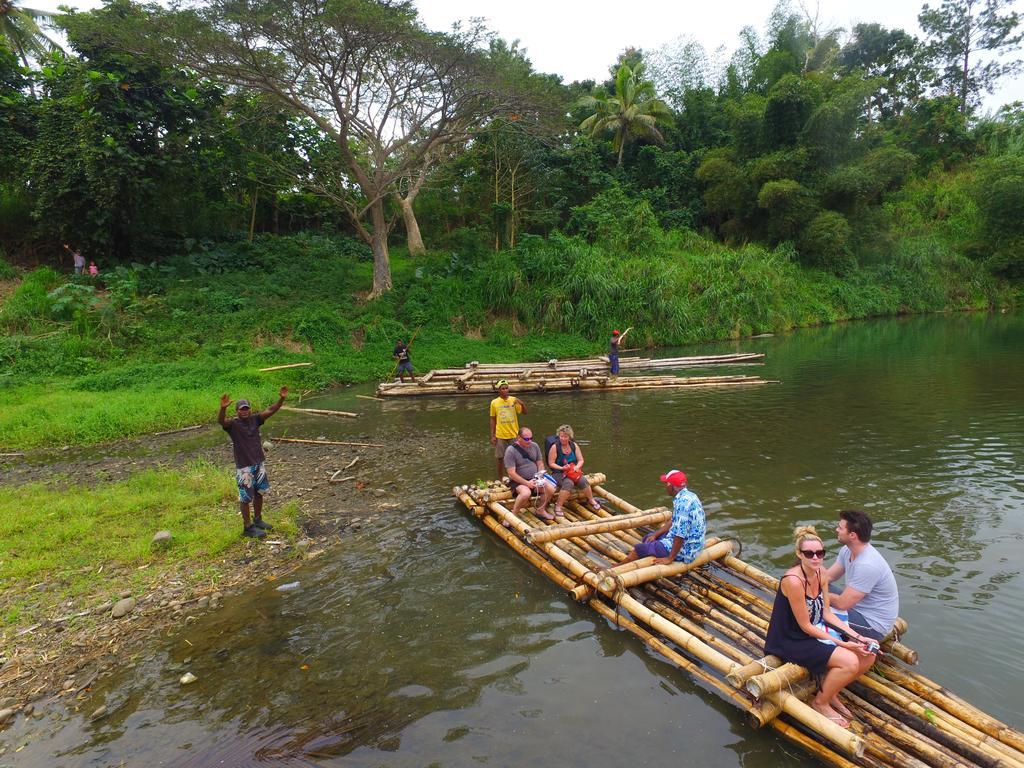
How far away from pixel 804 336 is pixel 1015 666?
25.9m

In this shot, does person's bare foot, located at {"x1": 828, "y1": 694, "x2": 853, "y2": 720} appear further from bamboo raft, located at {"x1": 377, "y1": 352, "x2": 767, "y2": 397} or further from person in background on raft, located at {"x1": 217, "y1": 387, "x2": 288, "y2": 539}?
bamboo raft, located at {"x1": 377, "y1": 352, "x2": 767, "y2": 397}

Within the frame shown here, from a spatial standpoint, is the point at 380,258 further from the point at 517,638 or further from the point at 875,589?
the point at 875,589

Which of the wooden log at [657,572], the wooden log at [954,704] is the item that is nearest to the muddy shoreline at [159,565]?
the wooden log at [657,572]

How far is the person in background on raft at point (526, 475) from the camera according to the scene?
825 centimetres

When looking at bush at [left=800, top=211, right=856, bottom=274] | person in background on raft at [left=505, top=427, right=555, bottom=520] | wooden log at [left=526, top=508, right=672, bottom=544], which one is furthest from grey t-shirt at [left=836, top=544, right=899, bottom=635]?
bush at [left=800, top=211, right=856, bottom=274]

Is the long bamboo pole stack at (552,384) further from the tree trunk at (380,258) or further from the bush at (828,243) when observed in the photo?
the bush at (828,243)

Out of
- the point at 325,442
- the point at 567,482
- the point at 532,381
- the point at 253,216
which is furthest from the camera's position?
the point at 253,216

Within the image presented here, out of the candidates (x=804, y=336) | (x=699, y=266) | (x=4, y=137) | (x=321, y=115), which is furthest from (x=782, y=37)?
(x=4, y=137)

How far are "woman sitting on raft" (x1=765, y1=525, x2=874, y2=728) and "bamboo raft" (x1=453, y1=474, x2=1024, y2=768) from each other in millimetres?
126

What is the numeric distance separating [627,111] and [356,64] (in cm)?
2180

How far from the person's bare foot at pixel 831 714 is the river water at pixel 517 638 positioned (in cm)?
35

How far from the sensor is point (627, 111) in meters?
36.6

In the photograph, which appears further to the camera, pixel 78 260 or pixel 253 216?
pixel 253 216

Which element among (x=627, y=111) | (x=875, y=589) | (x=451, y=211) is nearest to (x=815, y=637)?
(x=875, y=589)
